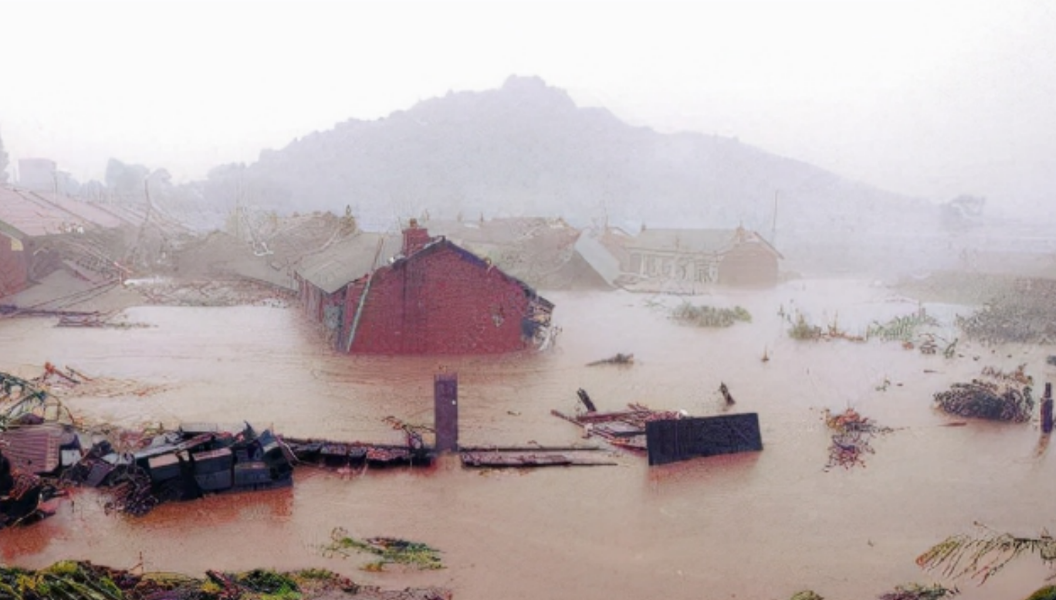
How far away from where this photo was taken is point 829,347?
31438 mm

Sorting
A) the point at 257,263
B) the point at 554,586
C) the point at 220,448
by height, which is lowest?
the point at 554,586

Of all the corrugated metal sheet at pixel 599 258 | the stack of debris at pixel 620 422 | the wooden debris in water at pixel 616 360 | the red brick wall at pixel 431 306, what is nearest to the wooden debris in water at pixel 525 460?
the stack of debris at pixel 620 422

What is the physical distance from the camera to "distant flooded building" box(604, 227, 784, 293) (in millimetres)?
55750

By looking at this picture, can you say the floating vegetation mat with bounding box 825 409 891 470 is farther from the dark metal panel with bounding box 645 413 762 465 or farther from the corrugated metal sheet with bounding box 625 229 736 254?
the corrugated metal sheet with bounding box 625 229 736 254

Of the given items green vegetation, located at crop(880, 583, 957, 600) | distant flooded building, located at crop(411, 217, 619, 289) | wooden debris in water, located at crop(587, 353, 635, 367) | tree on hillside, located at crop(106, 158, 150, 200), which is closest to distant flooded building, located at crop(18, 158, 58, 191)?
tree on hillside, located at crop(106, 158, 150, 200)

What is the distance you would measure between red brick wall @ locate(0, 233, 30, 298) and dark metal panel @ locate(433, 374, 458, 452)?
94.8 ft

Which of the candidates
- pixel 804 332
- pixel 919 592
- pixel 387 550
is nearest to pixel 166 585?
pixel 387 550

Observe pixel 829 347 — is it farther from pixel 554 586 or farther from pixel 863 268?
pixel 863 268

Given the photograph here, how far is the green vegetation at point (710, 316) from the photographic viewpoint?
36.8 meters

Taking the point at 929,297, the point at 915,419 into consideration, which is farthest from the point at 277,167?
the point at 915,419

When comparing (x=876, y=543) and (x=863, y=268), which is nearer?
(x=876, y=543)

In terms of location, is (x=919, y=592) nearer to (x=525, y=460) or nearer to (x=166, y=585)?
(x=525, y=460)

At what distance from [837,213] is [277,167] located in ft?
428

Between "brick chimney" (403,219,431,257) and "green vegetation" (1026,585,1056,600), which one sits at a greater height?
"brick chimney" (403,219,431,257)
